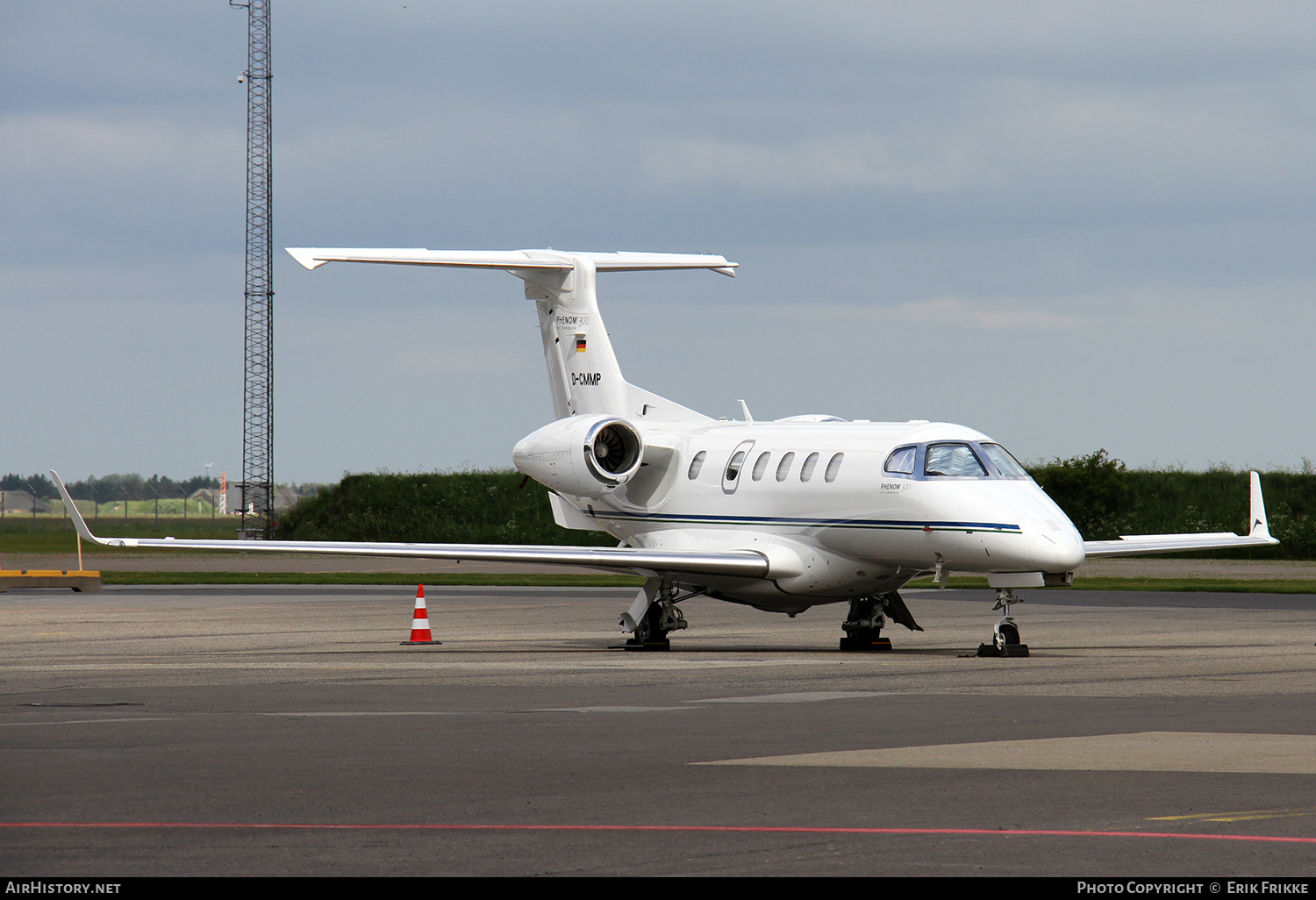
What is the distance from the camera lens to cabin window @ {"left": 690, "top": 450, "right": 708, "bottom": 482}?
25.5 meters

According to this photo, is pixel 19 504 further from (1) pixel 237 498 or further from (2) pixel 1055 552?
(2) pixel 1055 552

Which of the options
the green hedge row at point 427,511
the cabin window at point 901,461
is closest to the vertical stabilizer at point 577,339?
the cabin window at point 901,461

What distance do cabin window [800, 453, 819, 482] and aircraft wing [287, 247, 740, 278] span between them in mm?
7048

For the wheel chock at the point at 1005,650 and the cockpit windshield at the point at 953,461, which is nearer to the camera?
the wheel chock at the point at 1005,650

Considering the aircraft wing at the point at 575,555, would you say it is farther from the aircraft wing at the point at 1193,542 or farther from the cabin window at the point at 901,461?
the aircraft wing at the point at 1193,542

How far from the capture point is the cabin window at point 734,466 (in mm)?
24703

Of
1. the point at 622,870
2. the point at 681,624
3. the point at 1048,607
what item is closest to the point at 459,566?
the point at 1048,607

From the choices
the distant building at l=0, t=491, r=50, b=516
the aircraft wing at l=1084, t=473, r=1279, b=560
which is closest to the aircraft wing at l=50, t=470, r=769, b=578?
the aircraft wing at l=1084, t=473, r=1279, b=560

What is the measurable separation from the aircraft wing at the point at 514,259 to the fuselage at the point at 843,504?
3.89 meters

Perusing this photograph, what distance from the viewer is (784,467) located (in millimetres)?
23828

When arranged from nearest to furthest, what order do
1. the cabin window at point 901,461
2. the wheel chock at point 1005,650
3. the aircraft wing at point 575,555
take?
the wheel chock at point 1005,650
the cabin window at point 901,461
the aircraft wing at point 575,555

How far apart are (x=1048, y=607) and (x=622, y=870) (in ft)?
87.9

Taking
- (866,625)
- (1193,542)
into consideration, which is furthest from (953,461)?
(1193,542)

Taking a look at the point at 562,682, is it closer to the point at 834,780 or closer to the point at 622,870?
the point at 834,780
